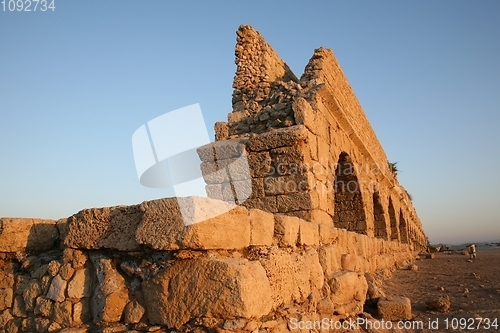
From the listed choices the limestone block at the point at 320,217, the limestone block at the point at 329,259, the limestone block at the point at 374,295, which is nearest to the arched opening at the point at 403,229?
the limestone block at the point at 320,217

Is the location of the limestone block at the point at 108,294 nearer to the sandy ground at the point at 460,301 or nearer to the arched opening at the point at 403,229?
the sandy ground at the point at 460,301

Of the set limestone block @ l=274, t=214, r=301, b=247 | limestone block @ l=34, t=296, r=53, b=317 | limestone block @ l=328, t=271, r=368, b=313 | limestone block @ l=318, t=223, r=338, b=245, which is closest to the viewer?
limestone block @ l=34, t=296, r=53, b=317

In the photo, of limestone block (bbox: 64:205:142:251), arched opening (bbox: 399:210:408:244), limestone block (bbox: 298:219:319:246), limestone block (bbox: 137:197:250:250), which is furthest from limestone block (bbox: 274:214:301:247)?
arched opening (bbox: 399:210:408:244)

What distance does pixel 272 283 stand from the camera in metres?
3.03

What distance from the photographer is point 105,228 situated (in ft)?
9.95

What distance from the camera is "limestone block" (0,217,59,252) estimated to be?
3.48 metres

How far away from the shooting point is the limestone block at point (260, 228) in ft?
10.1

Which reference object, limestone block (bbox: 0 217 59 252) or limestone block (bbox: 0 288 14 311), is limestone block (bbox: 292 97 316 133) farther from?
limestone block (bbox: 0 288 14 311)

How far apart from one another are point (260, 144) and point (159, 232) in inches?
138

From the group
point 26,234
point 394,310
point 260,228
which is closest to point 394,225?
point 394,310

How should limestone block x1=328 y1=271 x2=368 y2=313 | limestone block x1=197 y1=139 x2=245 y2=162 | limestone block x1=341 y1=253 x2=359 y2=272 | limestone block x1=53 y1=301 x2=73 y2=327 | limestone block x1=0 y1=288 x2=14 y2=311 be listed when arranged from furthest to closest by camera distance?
limestone block x1=197 y1=139 x2=245 y2=162
limestone block x1=341 y1=253 x2=359 y2=272
limestone block x1=328 y1=271 x2=368 y2=313
limestone block x1=0 y1=288 x2=14 y2=311
limestone block x1=53 y1=301 x2=73 y2=327

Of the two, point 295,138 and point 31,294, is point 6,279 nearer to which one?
point 31,294

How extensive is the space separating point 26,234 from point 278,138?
353cm

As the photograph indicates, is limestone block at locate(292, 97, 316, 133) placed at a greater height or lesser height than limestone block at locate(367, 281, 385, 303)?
greater
